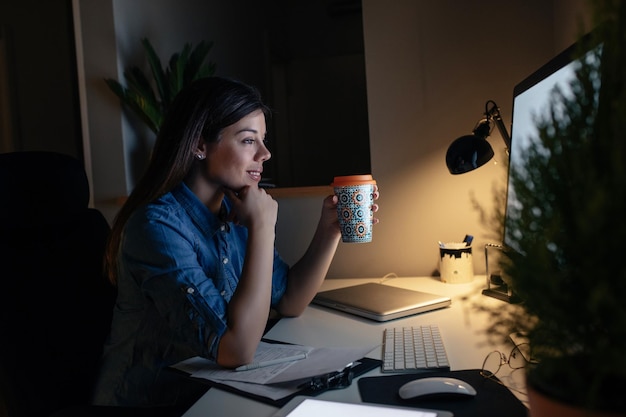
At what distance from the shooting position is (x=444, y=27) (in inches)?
66.9

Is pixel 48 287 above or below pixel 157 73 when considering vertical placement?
below

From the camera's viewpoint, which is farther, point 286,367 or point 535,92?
point 535,92

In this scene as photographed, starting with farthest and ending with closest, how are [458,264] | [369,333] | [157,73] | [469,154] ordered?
[157,73], [458,264], [469,154], [369,333]

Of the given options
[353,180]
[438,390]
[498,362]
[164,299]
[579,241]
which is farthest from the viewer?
[353,180]

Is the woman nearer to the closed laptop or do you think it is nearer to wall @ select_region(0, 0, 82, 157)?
the closed laptop

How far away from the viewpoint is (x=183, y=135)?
125 cm

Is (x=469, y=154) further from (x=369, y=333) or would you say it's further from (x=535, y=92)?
(x=369, y=333)

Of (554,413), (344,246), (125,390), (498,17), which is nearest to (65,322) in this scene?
(125,390)

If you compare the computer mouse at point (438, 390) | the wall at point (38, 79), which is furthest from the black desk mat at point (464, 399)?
the wall at point (38, 79)

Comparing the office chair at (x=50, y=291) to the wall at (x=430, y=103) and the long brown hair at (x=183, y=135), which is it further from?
the wall at (x=430, y=103)

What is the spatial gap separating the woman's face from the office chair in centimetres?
34

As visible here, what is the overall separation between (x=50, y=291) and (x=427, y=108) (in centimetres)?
121

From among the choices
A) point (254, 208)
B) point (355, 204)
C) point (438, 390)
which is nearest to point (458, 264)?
point (355, 204)

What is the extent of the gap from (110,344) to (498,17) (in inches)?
57.0
